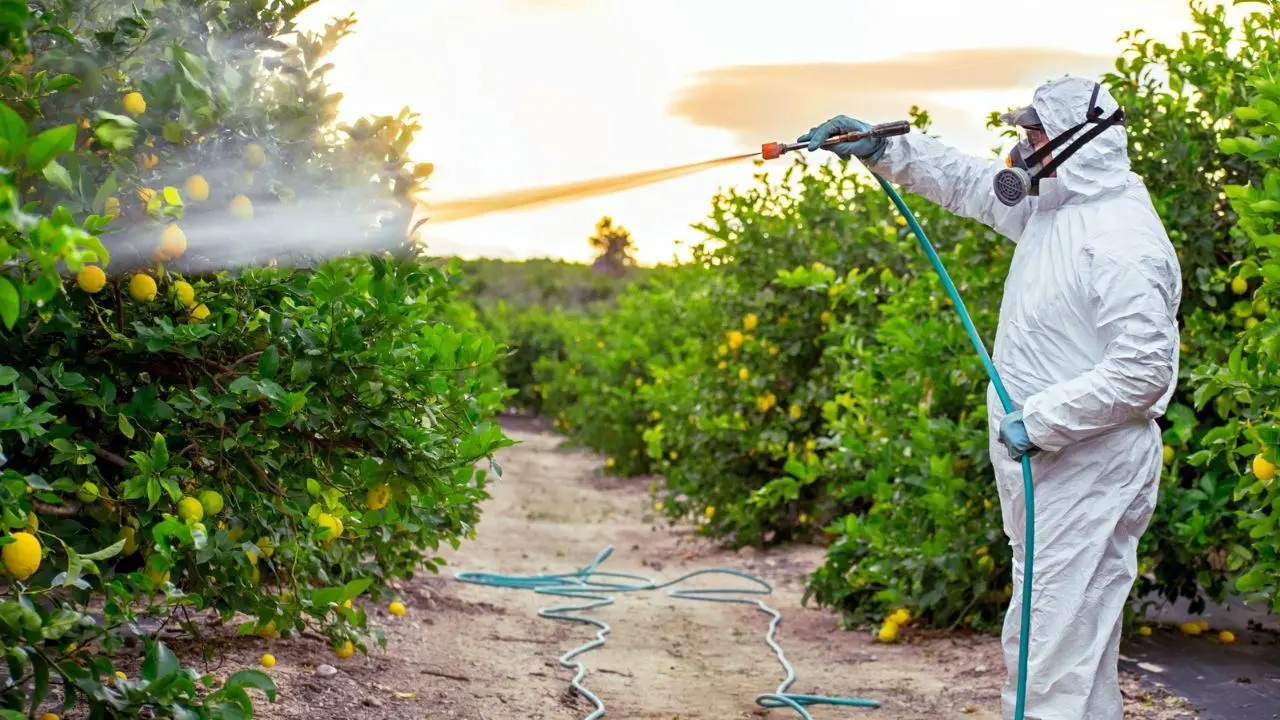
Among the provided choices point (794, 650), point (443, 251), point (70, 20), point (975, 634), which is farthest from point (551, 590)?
point (70, 20)

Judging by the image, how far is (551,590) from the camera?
6855mm

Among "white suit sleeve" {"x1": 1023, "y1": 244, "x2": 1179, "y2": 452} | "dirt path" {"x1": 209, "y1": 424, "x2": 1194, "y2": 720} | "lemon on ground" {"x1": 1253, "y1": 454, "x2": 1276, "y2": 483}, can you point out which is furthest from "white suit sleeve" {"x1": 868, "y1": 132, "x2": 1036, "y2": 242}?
"dirt path" {"x1": 209, "y1": 424, "x2": 1194, "y2": 720}

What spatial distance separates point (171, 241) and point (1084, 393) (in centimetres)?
233

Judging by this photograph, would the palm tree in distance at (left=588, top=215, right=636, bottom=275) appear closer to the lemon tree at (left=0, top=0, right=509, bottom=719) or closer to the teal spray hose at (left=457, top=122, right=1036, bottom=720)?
the teal spray hose at (left=457, top=122, right=1036, bottom=720)

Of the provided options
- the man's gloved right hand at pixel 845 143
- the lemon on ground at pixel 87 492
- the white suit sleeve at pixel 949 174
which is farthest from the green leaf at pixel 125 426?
the white suit sleeve at pixel 949 174

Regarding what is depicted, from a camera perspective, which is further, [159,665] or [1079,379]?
[1079,379]

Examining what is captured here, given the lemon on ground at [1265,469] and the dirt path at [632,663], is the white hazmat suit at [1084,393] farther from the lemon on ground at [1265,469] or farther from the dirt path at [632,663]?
the dirt path at [632,663]

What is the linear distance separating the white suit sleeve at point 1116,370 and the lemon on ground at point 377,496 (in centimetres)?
176

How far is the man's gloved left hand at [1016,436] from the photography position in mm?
3342

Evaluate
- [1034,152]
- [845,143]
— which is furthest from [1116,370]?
[845,143]

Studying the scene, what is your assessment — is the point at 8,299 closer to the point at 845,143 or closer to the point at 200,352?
the point at 200,352

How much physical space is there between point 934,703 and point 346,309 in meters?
2.86

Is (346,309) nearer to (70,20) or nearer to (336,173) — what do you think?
(336,173)

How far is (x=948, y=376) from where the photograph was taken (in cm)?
563
